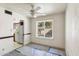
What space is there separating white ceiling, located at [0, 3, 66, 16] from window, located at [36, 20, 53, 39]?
181mm

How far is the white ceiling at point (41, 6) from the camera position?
4.26ft

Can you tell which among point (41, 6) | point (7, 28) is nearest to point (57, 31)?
point (41, 6)

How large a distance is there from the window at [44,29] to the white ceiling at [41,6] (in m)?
0.18

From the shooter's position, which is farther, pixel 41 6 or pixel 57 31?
pixel 57 31

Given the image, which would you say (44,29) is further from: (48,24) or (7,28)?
(7,28)

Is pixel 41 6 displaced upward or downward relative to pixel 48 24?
upward

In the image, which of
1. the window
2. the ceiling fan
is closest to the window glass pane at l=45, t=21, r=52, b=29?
the window

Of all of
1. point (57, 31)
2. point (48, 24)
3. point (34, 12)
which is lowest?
point (57, 31)

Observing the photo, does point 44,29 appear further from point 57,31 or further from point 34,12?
point 34,12

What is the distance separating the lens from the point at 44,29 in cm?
147

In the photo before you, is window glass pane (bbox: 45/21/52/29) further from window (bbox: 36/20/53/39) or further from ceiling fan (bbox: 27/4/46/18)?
ceiling fan (bbox: 27/4/46/18)

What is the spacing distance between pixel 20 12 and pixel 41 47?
0.72 meters

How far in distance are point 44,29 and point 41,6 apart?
1.30 feet

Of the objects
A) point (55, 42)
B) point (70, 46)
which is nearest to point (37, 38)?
point (55, 42)
